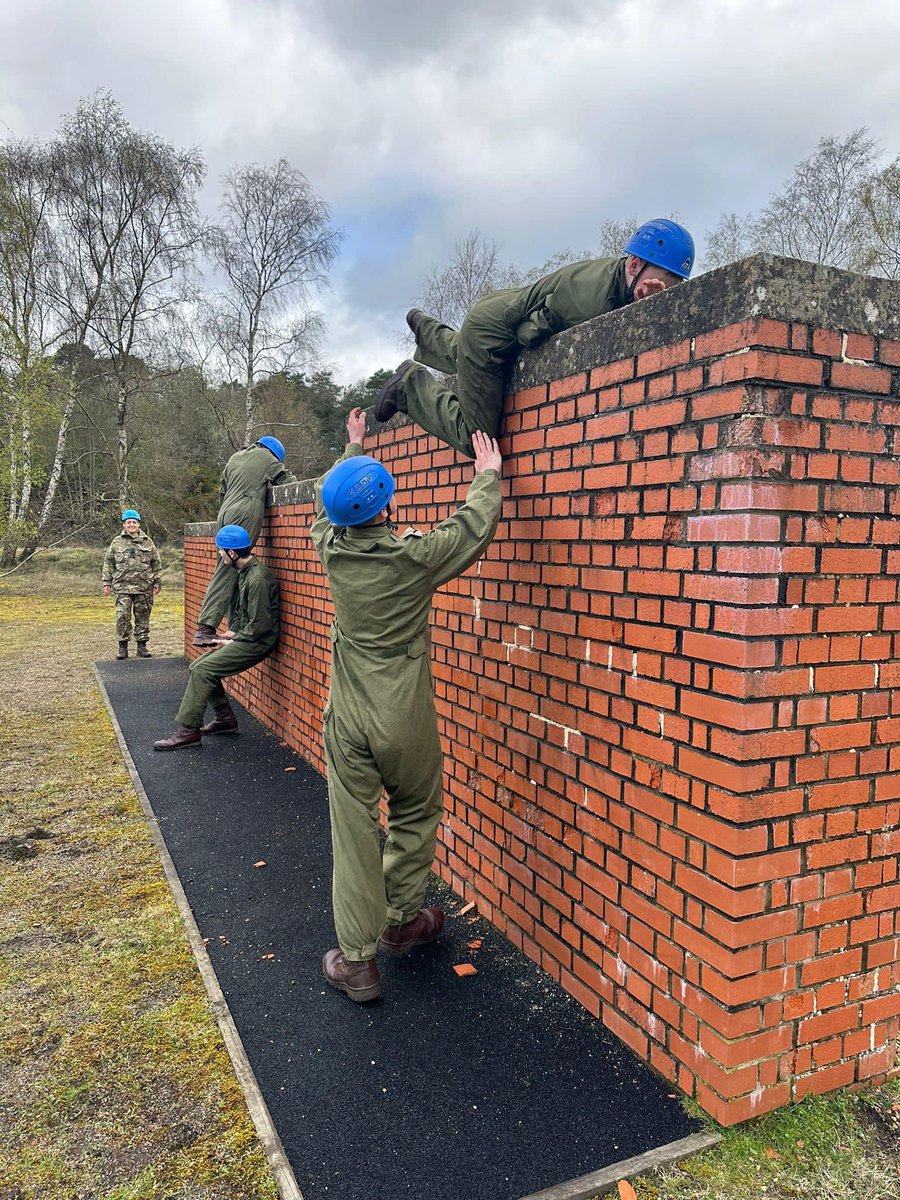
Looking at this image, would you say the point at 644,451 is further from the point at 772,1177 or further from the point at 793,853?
the point at 772,1177

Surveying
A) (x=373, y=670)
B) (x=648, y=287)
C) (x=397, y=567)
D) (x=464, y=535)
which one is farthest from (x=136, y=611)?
(x=648, y=287)

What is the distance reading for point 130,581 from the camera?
11078 millimetres

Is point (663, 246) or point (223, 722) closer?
point (663, 246)

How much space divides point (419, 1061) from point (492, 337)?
2648mm

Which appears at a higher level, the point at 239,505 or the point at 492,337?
the point at 492,337

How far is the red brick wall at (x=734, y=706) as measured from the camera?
1.97 metres

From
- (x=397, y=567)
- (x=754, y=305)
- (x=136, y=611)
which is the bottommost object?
(x=136, y=611)

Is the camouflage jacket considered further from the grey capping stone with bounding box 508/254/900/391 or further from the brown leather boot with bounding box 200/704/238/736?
the grey capping stone with bounding box 508/254/900/391

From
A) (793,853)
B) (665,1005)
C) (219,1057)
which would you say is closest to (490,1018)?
(665,1005)

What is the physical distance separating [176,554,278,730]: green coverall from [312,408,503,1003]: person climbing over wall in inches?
137

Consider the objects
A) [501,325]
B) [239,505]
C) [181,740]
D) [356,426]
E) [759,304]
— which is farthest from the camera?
[239,505]

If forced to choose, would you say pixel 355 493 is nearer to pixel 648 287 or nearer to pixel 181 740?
pixel 648 287

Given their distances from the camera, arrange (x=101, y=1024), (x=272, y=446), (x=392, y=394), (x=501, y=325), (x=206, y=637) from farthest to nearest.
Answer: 1. (x=272, y=446)
2. (x=206, y=637)
3. (x=392, y=394)
4. (x=501, y=325)
5. (x=101, y=1024)

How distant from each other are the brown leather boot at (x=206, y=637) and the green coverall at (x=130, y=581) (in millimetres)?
4789
